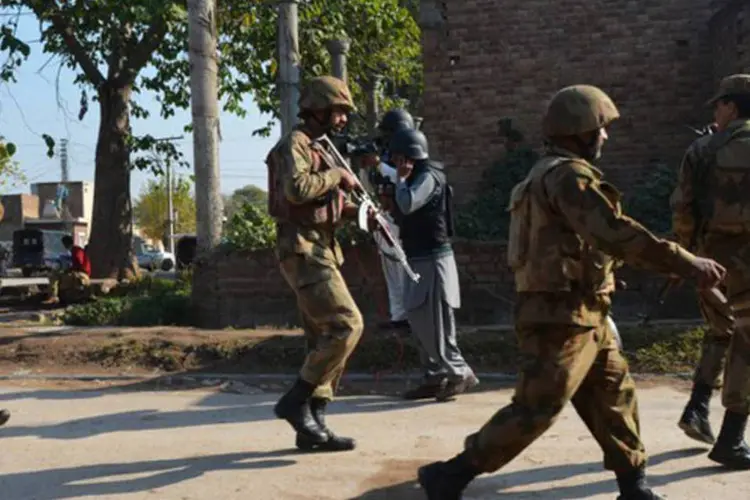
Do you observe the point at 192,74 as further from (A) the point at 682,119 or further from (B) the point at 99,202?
(B) the point at 99,202

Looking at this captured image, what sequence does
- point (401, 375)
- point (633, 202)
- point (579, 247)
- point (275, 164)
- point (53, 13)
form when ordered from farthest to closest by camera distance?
1. point (53, 13)
2. point (633, 202)
3. point (401, 375)
4. point (275, 164)
5. point (579, 247)

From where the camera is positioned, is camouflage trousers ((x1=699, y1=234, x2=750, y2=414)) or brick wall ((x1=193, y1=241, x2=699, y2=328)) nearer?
camouflage trousers ((x1=699, y1=234, x2=750, y2=414))

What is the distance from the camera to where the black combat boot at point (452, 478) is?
357 cm

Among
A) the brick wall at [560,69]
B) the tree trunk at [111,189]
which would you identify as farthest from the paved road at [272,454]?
the tree trunk at [111,189]

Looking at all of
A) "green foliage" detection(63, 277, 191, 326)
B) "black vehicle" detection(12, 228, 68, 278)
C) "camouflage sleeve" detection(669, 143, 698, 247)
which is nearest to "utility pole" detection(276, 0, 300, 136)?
"green foliage" detection(63, 277, 191, 326)

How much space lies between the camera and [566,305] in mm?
3482

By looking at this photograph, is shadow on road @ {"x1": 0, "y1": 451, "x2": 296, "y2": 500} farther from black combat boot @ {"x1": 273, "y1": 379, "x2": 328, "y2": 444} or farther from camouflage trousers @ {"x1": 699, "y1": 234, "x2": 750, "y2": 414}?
camouflage trousers @ {"x1": 699, "y1": 234, "x2": 750, "y2": 414}

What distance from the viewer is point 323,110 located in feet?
16.0

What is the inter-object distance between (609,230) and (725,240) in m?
1.44

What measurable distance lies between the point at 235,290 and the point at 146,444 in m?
4.32

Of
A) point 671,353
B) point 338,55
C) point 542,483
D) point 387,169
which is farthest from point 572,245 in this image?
point 338,55

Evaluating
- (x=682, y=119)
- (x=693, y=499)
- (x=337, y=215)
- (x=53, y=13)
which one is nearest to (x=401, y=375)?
(x=337, y=215)

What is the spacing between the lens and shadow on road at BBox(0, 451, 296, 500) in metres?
4.14

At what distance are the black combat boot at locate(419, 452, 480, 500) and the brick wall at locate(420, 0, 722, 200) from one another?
7.91m
